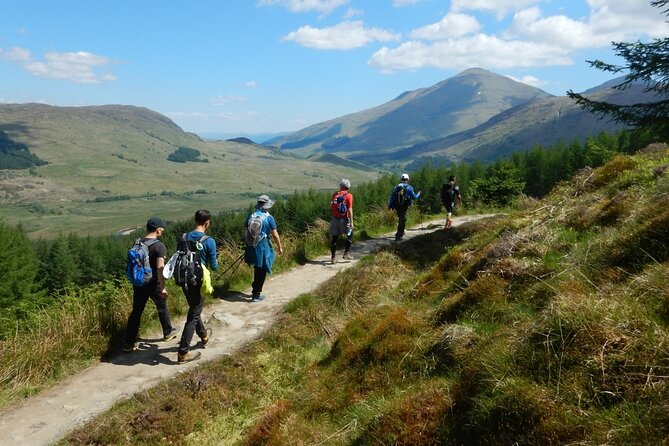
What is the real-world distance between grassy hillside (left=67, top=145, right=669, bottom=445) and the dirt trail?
456 millimetres

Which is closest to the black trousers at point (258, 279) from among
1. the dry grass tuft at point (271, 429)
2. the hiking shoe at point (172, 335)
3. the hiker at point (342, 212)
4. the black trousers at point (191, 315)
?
the hiking shoe at point (172, 335)

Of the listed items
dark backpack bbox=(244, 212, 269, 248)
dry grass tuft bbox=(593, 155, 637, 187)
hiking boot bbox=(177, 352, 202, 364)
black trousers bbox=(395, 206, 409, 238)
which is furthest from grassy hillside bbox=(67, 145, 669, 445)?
black trousers bbox=(395, 206, 409, 238)

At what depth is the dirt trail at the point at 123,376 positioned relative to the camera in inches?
241

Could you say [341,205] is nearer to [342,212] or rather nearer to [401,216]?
[342,212]

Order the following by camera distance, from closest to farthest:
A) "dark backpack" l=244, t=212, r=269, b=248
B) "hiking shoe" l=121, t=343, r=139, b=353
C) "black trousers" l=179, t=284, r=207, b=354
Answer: "black trousers" l=179, t=284, r=207, b=354 < "hiking shoe" l=121, t=343, r=139, b=353 < "dark backpack" l=244, t=212, r=269, b=248

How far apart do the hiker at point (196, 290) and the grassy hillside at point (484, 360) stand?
0.73m

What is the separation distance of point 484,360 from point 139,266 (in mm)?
6370

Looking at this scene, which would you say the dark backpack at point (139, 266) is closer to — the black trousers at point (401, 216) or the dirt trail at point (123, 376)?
the dirt trail at point (123, 376)

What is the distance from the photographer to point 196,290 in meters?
7.96

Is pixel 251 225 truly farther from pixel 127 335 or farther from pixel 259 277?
pixel 127 335

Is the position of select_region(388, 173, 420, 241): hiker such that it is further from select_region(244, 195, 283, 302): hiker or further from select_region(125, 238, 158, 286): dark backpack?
select_region(125, 238, 158, 286): dark backpack

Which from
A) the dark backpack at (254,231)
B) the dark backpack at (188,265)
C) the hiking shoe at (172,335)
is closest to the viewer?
the dark backpack at (188,265)

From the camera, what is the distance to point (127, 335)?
8.30m

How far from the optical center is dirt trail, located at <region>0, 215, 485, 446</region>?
612cm
